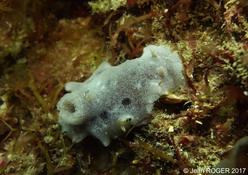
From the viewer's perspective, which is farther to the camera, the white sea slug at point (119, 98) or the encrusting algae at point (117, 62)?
the white sea slug at point (119, 98)

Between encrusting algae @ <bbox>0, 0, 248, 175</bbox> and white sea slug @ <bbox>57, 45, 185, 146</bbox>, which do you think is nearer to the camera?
encrusting algae @ <bbox>0, 0, 248, 175</bbox>

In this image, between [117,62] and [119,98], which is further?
[117,62]

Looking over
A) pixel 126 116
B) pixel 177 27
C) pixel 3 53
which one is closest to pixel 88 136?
pixel 126 116

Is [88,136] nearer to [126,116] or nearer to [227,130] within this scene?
[126,116]
